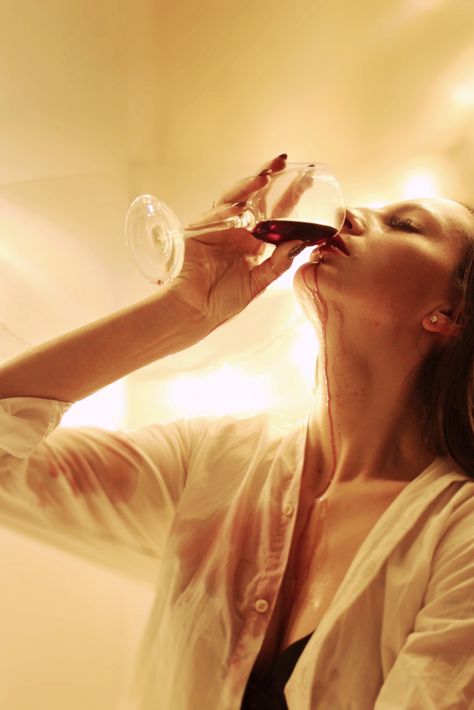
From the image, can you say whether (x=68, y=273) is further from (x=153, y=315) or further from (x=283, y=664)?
(x=283, y=664)

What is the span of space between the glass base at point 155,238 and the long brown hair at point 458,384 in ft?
1.53

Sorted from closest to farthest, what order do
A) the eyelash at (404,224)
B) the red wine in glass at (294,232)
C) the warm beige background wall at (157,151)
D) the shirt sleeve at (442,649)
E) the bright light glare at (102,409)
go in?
the shirt sleeve at (442,649)
the red wine in glass at (294,232)
the eyelash at (404,224)
the warm beige background wall at (157,151)
the bright light glare at (102,409)

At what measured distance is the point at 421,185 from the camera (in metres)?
1.33

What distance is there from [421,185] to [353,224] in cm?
42

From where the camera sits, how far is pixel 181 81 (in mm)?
1315

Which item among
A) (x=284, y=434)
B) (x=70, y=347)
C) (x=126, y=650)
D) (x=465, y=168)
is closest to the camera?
(x=70, y=347)

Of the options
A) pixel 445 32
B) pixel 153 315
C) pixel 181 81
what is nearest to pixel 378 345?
pixel 153 315

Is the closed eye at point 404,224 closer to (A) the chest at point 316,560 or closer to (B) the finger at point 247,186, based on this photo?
(B) the finger at point 247,186

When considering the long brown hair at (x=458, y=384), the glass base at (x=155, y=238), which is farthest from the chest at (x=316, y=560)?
the glass base at (x=155, y=238)

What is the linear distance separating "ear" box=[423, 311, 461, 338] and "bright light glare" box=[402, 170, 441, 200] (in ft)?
1.32

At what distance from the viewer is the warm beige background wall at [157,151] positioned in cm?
118

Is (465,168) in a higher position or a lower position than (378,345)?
higher

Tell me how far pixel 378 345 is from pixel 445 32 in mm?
593

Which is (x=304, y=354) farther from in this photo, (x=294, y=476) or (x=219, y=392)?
(x=294, y=476)
